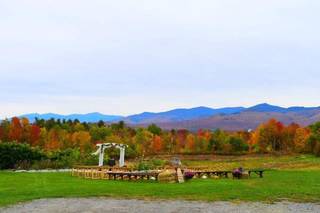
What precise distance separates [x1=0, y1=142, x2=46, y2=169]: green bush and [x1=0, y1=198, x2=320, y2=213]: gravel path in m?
21.2

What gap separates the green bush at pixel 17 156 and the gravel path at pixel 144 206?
2125 centimetres

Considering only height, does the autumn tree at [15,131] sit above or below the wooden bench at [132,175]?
above

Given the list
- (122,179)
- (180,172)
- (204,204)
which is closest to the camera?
(204,204)

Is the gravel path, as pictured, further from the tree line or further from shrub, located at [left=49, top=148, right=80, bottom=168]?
the tree line

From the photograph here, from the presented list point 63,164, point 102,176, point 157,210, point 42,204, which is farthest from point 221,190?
point 63,164

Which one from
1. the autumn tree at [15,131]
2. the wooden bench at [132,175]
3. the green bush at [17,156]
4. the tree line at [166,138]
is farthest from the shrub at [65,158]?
the tree line at [166,138]

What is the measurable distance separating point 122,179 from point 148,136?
210ft

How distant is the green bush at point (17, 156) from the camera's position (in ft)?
122

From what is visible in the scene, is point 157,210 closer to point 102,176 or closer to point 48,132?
point 102,176

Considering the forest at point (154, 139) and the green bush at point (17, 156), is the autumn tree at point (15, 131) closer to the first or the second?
the forest at point (154, 139)

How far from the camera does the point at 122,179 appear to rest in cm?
2747

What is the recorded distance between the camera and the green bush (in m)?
37.1

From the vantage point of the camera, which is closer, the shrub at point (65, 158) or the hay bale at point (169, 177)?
the hay bale at point (169, 177)

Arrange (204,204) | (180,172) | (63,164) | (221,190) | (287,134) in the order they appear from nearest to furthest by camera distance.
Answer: (204,204) < (221,190) < (180,172) < (63,164) < (287,134)
